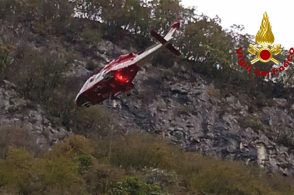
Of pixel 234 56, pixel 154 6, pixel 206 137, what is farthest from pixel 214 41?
pixel 206 137

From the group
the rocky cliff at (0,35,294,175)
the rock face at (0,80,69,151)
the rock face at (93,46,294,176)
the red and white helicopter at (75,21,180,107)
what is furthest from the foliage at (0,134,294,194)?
the red and white helicopter at (75,21,180,107)

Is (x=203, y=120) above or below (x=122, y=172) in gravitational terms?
above

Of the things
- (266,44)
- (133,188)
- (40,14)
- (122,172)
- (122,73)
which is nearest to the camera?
(122,73)

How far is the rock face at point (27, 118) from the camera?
136ft

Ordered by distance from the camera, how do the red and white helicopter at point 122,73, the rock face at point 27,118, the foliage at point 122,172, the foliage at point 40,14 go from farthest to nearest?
1. the foliage at point 40,14
2. the rock face at point 27,118
3. the foliage at point 122,172
4. the red and white helicopter at point 122,73

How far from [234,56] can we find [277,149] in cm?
968

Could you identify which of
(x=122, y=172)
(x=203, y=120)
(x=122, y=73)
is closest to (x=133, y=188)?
(x=122, y=172)

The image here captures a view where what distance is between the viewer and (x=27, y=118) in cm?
4309

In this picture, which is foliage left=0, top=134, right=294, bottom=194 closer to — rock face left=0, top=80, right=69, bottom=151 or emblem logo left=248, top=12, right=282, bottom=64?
rock face left=0, top=80, right=69, bottom=151

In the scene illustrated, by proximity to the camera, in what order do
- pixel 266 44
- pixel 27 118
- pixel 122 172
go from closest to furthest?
pixel 266 44 → pixel 122 172 → pixel 27 118

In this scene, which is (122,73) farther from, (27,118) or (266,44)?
(27,118)

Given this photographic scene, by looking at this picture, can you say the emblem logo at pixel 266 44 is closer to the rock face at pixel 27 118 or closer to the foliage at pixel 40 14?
the rock face at pixel 27 118

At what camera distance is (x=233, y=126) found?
51.3 metres

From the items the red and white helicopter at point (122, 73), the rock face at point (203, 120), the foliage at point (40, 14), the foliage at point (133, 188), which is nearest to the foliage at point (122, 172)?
the foliage at point (133, 188)
